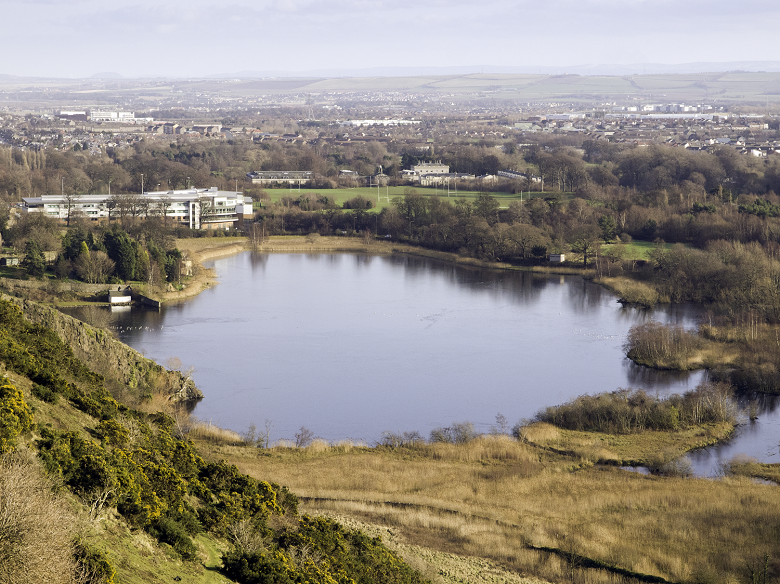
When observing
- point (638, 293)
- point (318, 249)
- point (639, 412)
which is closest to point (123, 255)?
point (318, 249)

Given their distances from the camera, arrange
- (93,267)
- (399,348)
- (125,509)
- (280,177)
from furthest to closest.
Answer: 1. (280,177)
2. (93,267)
3. (399,348)
4. (125,509)

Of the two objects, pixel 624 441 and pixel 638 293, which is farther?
pixel 638 293

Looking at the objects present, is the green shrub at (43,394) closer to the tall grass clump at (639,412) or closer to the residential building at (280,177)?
the tall grass clump at (639,412)

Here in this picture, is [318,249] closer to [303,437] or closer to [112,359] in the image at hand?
[112,359]

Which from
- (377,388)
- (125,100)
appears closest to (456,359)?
(377,388)

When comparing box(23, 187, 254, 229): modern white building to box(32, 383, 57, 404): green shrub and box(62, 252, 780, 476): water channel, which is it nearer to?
box(62, 252, 780, 476): water channel

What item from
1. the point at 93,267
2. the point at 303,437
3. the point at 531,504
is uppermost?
the point at 93,267

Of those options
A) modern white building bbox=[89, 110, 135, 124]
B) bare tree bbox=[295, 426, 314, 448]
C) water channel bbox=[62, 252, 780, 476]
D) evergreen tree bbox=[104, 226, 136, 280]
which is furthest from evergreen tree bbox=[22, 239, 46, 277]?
modern white building bbox=[89, 110, 135, 124]
